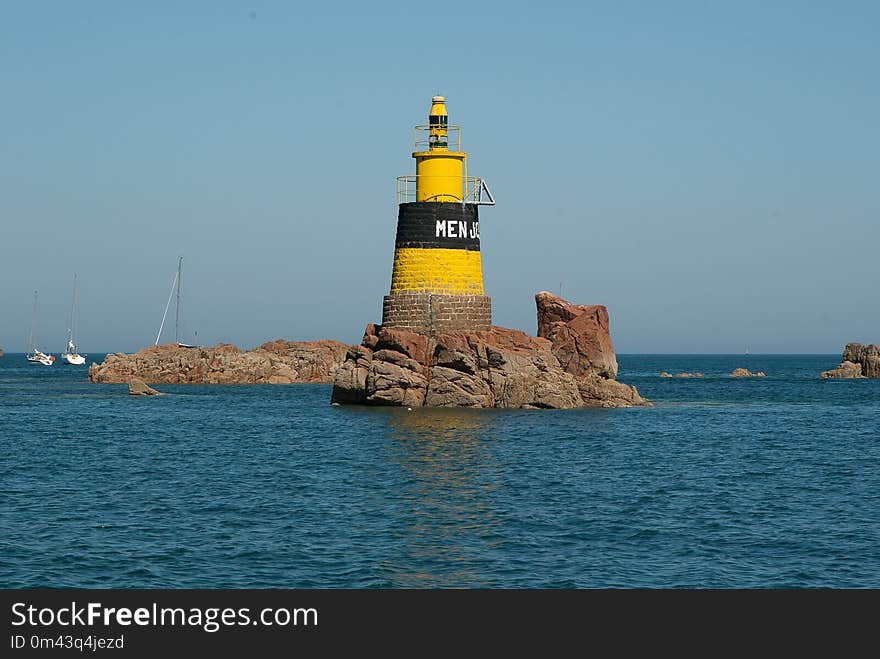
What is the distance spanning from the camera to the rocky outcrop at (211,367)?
361ft

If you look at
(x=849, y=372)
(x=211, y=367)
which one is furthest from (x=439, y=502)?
(x=849, y=372)

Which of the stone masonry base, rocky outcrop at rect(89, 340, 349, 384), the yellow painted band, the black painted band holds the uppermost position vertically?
the black painted band

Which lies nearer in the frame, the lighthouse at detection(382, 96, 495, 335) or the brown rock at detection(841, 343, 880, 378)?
the lighthouse at detection(382, 96, 495, 335)

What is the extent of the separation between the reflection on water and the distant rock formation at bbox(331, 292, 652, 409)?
4199 millimetres

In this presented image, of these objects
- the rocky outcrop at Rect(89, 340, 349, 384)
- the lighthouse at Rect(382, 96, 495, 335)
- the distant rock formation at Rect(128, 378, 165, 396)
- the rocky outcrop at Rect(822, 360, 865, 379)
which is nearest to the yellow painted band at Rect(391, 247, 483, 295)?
the lighthouse at Rect(382, 96, 495, 335)

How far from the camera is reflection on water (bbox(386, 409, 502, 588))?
23.5m

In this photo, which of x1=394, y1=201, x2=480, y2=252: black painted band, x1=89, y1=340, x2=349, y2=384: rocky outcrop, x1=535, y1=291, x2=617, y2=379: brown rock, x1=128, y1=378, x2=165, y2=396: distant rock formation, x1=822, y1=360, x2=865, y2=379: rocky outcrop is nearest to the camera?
x1=394, y1=201, x2=480, y2=252: black painted band

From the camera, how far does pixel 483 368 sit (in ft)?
197

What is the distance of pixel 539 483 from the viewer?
117 feet

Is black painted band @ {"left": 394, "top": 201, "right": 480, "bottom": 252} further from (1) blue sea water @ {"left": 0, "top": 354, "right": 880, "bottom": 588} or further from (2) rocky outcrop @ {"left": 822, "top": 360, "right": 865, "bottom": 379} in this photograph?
(2) rocky outcrop @ {"left": 822, "top": 360, "right": 865, "bottom": 379}

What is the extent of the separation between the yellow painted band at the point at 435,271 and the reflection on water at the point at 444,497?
8.24 meters

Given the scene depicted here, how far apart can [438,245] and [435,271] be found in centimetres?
140
